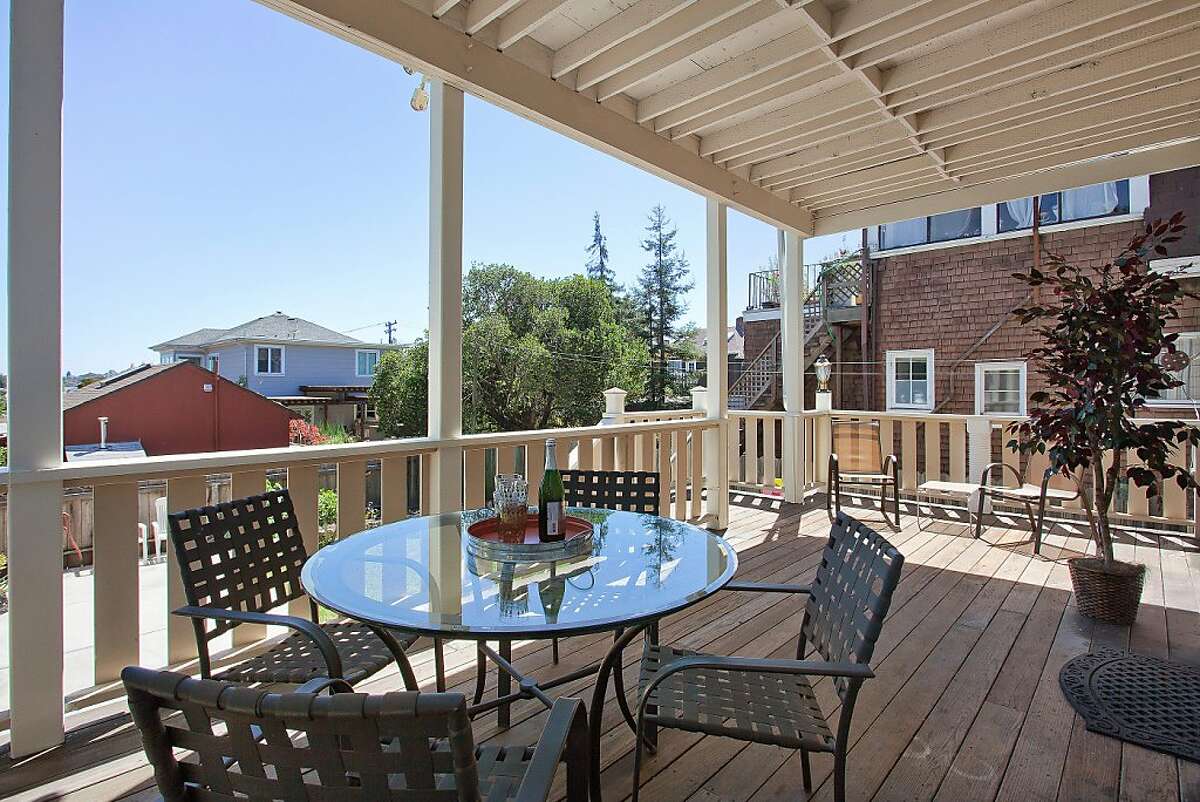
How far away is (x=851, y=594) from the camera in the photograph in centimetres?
159

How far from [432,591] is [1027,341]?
391 inches

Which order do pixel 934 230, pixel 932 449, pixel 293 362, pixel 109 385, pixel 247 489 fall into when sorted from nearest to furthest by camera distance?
1. pixel 247 489
2. pixel 109 385
3. pixel 932 449
4. pixel 293 362
5. pixel 934 230

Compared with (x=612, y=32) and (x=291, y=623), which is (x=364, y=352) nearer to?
(x=612, y=32)

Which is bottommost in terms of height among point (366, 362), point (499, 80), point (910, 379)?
point (910, 379)

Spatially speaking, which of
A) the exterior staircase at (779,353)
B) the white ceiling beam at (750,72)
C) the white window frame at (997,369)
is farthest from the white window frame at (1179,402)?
the white ceiling beam at (750,72)

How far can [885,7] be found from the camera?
2902mm

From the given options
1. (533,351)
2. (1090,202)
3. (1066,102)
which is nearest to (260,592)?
(1066,102)

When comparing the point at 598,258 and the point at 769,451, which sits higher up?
the point at 598,258

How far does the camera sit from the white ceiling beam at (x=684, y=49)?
2.93 meters

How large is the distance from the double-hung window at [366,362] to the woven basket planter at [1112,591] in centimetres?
1020

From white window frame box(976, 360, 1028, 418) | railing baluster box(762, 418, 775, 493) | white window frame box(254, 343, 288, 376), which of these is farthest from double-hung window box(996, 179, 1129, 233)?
white window frame box(254, 343, 288, 376)

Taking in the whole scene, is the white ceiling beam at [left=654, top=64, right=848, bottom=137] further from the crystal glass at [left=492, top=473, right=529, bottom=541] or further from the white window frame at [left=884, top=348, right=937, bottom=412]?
the white window frame at [left=884, top=348, right=937, bottom=412]

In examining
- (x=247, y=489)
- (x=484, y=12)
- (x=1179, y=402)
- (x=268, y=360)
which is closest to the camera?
(x=247, y=489)

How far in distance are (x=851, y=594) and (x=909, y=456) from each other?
17.2 ft
